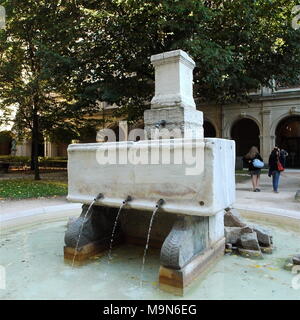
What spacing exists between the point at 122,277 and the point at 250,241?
183 cm

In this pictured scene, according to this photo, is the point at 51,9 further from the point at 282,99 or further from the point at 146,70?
the point at 282,99

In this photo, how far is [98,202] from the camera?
3898 millimetres

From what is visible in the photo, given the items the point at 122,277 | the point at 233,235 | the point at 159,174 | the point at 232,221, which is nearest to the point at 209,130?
the point at 232,221

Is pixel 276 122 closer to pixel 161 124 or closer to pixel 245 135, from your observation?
pixel 245 135

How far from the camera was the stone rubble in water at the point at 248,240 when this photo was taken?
408 centimetres

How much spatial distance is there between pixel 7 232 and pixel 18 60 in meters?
12.3

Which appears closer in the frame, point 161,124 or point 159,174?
point 159,174

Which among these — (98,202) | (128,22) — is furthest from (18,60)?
(98,202)

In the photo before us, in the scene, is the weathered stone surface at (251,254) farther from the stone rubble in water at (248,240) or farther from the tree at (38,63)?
the tree at (38,63)

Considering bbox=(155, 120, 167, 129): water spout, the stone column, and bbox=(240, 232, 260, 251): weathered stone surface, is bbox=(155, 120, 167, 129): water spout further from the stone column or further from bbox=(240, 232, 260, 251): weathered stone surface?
bbox=(240, 232, 260, 251): weathered stone surface

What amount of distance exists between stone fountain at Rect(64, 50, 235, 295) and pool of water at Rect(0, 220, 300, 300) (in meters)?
0.18

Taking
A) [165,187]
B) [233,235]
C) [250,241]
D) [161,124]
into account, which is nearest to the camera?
[165,187]

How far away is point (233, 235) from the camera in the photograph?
441 cm

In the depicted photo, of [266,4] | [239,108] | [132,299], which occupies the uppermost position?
[266,4]
